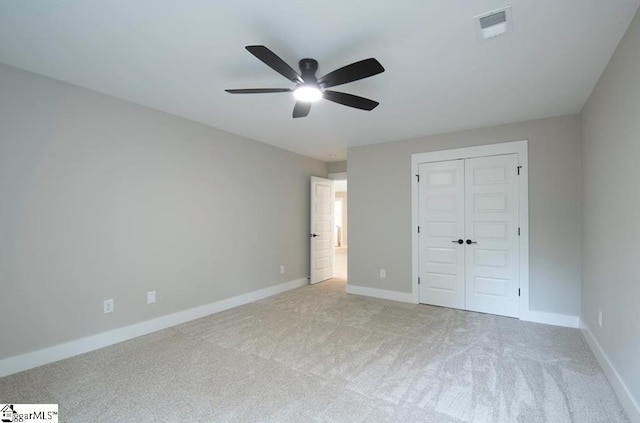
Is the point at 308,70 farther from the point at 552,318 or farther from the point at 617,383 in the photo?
the point at 552,318

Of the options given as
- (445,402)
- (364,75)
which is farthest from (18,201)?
(445,402)

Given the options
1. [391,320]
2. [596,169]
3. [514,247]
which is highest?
[596,169]

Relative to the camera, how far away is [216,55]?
220cm

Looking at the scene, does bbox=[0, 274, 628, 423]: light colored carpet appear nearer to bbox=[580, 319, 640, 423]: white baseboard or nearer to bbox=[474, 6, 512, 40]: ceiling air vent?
bbox=[580, 319, 640, 423]: white baseboard

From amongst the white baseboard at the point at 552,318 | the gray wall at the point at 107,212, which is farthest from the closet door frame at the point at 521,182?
the gray wall at the point at 107,212

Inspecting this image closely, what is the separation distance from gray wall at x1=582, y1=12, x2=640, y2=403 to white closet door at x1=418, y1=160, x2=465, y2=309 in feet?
4.39

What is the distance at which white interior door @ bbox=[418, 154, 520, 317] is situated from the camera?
3.72m

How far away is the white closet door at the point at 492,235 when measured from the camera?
12.1ft

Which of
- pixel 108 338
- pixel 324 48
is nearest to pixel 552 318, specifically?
pixel 324 48

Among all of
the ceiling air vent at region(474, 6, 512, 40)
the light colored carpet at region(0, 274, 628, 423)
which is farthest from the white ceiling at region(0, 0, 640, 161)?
the light colored carpet at region(0, 274, 628, 423)

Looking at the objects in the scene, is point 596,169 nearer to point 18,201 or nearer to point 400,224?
point 400,224

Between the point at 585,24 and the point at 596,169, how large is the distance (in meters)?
1.45

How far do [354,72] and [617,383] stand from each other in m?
2.79

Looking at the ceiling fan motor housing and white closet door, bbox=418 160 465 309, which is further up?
the ceiling fan motor housing
